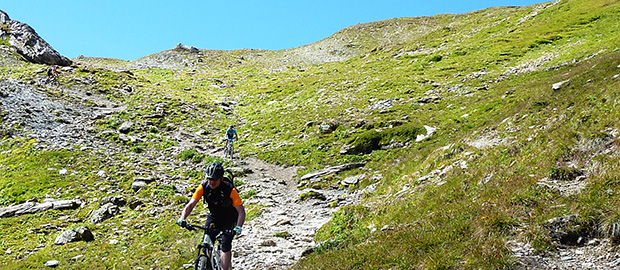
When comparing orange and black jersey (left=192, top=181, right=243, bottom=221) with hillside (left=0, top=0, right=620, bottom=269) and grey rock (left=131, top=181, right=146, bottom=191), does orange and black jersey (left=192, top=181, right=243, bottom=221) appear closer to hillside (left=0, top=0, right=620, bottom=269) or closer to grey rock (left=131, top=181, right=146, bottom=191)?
hillside (left=0, top=0, right=620, bottom=269)

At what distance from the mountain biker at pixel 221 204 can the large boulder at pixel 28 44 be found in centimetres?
5885

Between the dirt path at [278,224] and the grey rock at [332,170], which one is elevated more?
the grey rock at [332,170]

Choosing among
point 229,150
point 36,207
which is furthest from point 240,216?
point 229,150

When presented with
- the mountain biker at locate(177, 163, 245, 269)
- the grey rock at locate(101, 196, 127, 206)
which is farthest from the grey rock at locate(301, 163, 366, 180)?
the mountain biker at locate(177, 163, 245, 269)

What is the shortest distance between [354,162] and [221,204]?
1278 centimetres

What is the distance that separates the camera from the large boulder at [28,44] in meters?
53.7

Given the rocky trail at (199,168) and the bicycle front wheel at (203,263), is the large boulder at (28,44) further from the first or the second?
the bicycle front wheel at (203,263)

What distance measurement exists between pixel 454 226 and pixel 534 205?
68.9 inches

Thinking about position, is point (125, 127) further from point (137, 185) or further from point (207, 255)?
point (207, 255)

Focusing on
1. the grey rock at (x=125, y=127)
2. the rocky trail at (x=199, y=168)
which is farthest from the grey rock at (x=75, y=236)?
the grey rock at (x=125, y=127)

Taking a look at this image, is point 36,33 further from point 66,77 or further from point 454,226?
point 454,226

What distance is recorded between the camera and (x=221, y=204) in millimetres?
8281

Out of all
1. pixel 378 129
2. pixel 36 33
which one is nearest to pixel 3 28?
pixel 36 33

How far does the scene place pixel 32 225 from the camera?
624 inches
